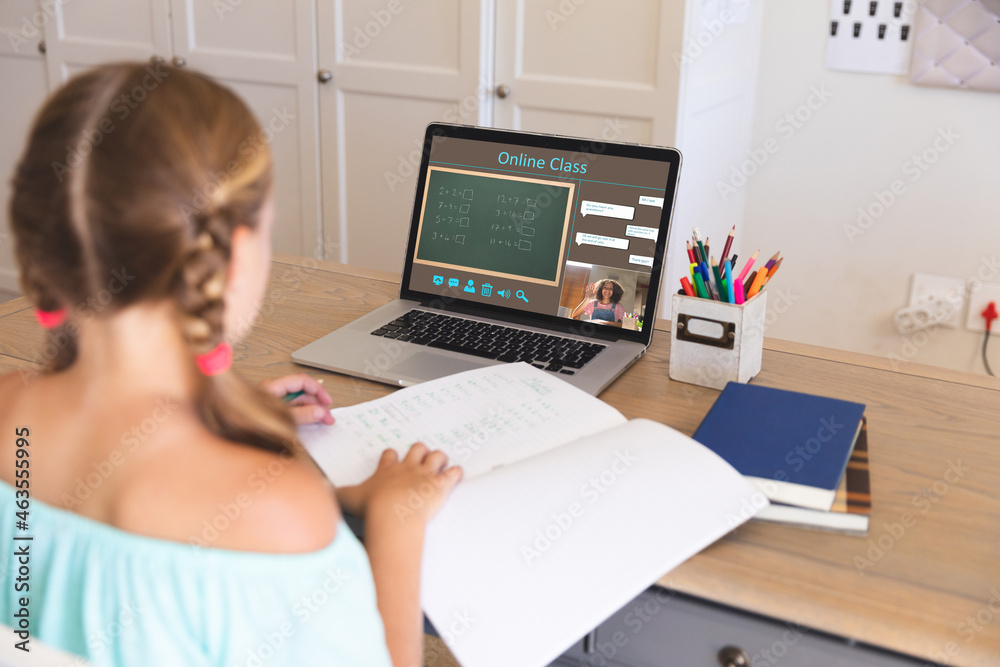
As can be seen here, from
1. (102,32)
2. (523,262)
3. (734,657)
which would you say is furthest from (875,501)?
(102,32)

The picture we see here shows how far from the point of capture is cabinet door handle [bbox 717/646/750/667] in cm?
71

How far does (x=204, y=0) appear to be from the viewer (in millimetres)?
2480

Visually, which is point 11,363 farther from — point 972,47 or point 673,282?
point 972,47

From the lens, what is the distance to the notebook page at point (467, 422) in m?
0.83

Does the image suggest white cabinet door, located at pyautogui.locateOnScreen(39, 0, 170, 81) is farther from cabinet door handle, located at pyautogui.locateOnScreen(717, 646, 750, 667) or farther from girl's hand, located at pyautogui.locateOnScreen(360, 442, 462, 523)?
cabinet door handle, located at pyautogui.locateOnScreen(717, 646, 750, 667)

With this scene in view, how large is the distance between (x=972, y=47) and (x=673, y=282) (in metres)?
0.88

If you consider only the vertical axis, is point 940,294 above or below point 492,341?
below

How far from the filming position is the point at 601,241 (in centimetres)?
113

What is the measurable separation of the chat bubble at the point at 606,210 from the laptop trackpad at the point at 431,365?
24 centimetres

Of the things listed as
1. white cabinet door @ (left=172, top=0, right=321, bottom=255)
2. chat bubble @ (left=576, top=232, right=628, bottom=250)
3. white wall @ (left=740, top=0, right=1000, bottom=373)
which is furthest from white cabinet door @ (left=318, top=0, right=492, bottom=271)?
chat bubble @ (left=576, top=232, right=628, bottom=250)

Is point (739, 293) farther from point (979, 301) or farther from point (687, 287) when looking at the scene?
point (979, 301)

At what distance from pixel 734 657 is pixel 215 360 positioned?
1.50 feet

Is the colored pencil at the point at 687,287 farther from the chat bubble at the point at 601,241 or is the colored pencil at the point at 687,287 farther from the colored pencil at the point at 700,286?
the chat bubble at the point at 601,241

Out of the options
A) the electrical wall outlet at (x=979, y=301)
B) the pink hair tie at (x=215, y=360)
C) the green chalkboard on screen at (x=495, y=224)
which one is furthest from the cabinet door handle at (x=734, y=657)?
the electrical wall outlet at (x=979, y=301)
